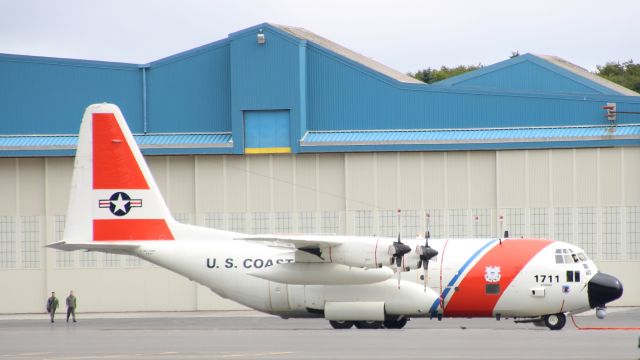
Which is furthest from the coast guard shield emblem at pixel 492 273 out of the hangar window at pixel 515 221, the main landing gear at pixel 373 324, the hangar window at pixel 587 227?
the hangar window at pixel 587 227

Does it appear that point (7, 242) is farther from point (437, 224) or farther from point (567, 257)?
point (567, 257)

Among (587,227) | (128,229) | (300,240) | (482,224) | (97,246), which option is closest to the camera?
(300,240)

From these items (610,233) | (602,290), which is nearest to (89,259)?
(610,233)

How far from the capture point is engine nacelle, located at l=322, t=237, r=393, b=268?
104 ft

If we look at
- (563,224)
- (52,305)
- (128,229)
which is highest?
(128,229)

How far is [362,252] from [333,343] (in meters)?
5.55

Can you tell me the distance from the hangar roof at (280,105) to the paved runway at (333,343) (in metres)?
11.2

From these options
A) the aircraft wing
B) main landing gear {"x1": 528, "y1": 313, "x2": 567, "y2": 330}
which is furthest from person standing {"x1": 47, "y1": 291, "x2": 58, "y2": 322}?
main landing gear {"x1": 528, "y1": 313, "x2": 567, "y2": 330}

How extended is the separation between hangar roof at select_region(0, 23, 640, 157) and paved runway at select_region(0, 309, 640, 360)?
36.9 feet

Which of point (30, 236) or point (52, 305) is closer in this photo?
point (52, 305)

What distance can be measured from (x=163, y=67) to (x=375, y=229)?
480 inches

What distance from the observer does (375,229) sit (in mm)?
46656

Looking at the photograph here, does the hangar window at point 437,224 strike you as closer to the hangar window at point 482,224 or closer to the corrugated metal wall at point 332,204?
the corrugated metal wall at point 332,204

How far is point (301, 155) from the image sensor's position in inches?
1877
